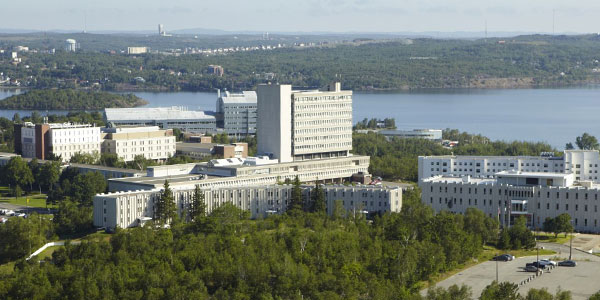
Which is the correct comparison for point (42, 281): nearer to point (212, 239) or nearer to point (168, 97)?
point (212, 239)

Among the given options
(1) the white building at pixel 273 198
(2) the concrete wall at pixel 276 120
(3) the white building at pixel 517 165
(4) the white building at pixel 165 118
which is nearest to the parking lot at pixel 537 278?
(1) the white building at pixel 273 198

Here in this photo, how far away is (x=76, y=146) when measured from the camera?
41.5 meters

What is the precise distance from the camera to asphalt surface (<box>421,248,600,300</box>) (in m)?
22.5

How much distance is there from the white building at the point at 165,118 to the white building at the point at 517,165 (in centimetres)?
1934

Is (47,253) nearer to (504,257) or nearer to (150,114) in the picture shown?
(504,257)

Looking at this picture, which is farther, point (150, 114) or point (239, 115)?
point (239, 115)

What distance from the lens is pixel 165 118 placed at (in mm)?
53500

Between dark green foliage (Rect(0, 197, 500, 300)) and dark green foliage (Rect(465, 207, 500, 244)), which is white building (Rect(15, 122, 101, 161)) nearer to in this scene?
dark green foliage (Rect(0, 197, 500, 300))

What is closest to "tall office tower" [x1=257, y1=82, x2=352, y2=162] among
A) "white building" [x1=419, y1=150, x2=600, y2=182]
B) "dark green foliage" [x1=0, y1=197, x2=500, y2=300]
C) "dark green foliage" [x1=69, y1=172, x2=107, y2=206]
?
"white building" [x1=419, y1=150, x2=600, y2=182]

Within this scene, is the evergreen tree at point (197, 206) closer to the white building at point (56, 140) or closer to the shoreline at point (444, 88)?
the white building at point (56, 140)

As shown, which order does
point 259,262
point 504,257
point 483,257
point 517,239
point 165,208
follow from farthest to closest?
point 165,208 < point 517,239 < point 483,257 < point 504,257 < point 259,262

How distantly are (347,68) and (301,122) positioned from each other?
8287 cm

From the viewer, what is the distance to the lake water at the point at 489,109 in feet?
203

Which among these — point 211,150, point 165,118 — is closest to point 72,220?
point 211,150
